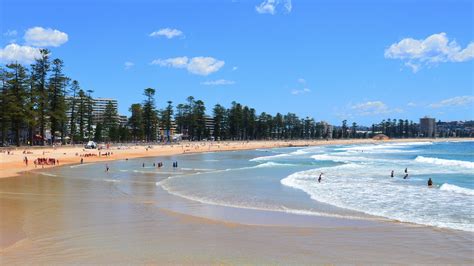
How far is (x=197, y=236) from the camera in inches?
471

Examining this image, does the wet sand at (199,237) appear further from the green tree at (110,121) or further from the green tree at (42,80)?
the green tree at (110,121)

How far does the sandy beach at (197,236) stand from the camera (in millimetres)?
9766

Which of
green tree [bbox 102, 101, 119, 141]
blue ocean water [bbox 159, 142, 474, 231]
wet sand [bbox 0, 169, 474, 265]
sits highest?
green tree [bbox 102, 101, 119, 141]

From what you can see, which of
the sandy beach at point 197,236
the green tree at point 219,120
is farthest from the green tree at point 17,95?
the green tree at point 219,120

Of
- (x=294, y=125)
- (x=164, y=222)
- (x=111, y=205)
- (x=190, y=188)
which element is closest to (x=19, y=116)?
(x=190, y=188)

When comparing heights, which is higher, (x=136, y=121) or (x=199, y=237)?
(x=136, y=121)

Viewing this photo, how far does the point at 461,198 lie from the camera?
20.4m

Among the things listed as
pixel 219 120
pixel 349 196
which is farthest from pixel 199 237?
pixel 219 120

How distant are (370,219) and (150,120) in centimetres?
9219

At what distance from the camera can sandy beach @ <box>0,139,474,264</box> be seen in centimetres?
977

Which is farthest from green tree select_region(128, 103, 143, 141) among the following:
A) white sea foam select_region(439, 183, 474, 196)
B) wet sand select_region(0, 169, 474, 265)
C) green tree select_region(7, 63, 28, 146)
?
wet sand select_region(0, 169, 474, 265)

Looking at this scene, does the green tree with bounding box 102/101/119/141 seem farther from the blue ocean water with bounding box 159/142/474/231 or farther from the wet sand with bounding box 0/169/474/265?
the wet sand with bounding box 0/169/474/265

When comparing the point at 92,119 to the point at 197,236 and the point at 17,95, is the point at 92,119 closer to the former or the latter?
the point at 17,95

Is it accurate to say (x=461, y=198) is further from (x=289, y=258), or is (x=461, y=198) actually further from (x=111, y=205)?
(x=111, y=205)
